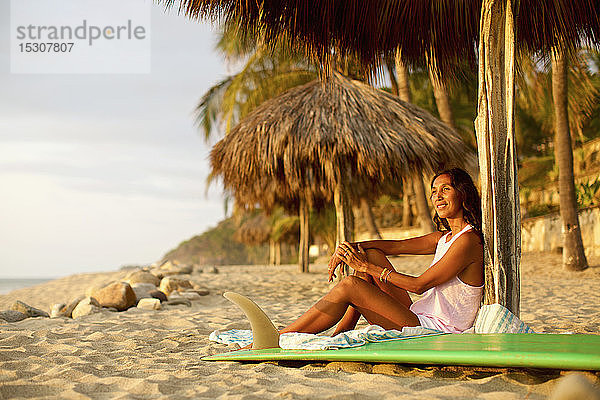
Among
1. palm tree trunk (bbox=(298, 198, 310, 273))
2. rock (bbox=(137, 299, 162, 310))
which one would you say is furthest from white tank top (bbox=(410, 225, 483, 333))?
palm tree trunk (bbox=(298, 198, 310, 273))

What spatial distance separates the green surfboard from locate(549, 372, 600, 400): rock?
0.44 meters

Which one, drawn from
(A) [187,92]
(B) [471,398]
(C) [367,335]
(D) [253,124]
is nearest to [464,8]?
(C) [367,335]

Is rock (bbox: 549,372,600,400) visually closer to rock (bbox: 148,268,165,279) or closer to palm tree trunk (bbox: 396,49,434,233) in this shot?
palm tree trunk (bbox: 396,49,434,233)

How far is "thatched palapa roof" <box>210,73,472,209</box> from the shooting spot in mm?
6750

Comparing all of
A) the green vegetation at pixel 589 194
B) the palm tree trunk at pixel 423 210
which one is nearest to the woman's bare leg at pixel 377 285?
the palm tree trunk at pixel 423 210

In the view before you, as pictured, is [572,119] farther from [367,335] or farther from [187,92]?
[187,92]

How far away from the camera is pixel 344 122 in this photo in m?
6.79

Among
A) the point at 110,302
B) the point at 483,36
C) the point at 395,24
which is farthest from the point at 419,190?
the point at 483,36

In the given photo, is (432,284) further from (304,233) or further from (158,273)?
(158,273)

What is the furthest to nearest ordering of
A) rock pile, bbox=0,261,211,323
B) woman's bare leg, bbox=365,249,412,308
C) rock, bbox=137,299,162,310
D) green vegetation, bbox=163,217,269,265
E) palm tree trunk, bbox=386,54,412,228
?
1. green vegetation, bbox=163,217,269,265
2. rock, bbox=137,299,162,310
3. rock pile, bbox=0,261,211,323
4. palm tree trunk, bbox=386,54,412,228
5. woman's bare leg, bbox=365,249,412,308

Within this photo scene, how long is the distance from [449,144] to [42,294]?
1162 cm

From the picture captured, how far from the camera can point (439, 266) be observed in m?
2.72

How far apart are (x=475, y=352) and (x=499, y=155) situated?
153 centimetres

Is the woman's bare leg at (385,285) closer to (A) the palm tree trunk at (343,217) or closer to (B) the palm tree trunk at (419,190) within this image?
(A) the palm tree trunk at (343,217)
